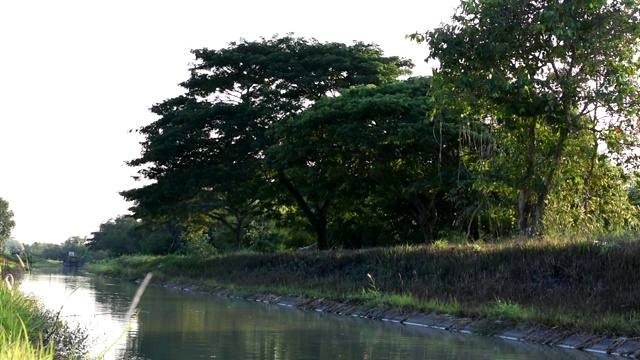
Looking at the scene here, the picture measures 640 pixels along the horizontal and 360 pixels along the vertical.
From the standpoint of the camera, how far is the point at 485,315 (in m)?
18.3

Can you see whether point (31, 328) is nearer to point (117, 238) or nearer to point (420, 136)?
point (420, 136)

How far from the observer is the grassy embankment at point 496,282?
16.5 metres

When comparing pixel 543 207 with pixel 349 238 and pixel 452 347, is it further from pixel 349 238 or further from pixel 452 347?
pixel 349 238

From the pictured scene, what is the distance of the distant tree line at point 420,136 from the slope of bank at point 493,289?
8.96 ft

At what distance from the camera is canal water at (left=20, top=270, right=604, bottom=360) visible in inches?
534

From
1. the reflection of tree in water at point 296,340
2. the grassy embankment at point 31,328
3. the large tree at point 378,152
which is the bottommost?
the reflection of tree in water at point 296,340

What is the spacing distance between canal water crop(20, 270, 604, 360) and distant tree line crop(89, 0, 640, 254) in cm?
670

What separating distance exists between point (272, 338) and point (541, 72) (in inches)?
449

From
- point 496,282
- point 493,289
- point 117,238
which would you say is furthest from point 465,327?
point 117,238

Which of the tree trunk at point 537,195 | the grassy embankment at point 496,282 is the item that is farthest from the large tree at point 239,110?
the tree trunk at point 537,195

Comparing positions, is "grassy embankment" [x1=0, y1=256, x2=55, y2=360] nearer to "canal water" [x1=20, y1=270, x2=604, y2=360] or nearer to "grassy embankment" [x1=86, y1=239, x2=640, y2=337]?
"canal water" [x1=20, y1=270, x2=604, y2=360]

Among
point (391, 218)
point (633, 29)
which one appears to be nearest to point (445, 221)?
point (391, 218)

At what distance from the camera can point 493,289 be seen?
19.7 meters

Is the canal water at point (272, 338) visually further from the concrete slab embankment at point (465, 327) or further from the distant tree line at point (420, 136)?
the distant tree line at point (420, 136)
